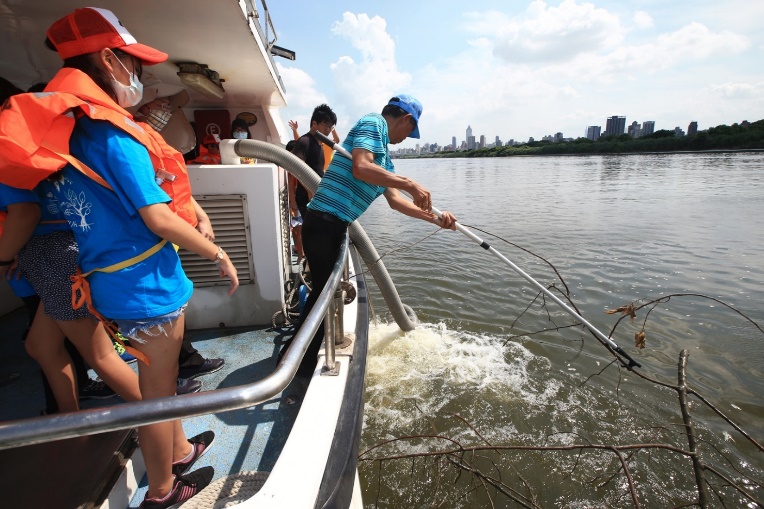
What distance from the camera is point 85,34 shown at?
4.30 feet

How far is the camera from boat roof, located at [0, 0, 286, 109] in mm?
2295

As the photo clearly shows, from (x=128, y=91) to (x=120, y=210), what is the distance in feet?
1.67

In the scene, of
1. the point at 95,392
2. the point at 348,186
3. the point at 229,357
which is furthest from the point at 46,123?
the point at 229,357

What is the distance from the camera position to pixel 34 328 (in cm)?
179

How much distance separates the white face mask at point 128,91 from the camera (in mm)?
1420

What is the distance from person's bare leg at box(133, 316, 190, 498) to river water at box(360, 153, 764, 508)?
5.16 ft

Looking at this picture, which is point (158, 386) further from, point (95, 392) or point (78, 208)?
point (95, 392)

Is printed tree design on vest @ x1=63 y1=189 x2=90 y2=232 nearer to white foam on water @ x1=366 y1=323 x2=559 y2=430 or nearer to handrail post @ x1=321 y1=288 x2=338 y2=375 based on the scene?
handrail post @ x1=321 y1=288 x2=338 y2=375

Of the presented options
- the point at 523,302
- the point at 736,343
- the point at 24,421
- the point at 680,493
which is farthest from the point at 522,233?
the point at 24,421

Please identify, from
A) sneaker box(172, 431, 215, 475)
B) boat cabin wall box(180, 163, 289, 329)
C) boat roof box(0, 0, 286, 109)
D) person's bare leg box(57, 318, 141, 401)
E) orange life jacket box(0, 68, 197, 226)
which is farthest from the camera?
boat cabin wall box(180, 163, 289, 329)

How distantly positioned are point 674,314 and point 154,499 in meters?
7.63

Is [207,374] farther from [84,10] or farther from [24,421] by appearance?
[84,10]

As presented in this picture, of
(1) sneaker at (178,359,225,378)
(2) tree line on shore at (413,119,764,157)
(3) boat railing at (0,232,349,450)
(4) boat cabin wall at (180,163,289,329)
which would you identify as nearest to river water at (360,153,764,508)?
(4) boat cabin wall at (180,163,289,329)

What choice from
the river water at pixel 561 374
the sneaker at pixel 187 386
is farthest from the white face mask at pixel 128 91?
the river water at pixel 561 374
